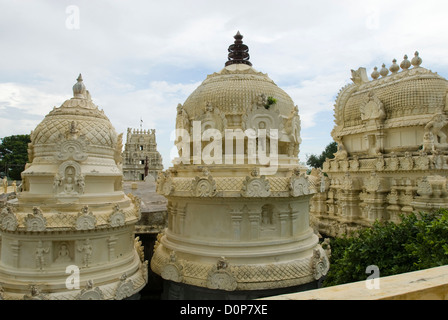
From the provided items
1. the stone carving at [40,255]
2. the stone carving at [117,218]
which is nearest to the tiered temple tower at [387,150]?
the stone carving at [117,218]

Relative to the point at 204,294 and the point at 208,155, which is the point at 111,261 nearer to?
the point at 204,294

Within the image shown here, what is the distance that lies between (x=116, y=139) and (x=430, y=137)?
16314mm

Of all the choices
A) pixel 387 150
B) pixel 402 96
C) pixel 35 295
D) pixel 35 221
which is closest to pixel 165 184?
pixel 35 221

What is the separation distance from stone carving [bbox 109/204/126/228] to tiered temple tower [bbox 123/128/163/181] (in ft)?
159

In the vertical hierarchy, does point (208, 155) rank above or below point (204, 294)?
above

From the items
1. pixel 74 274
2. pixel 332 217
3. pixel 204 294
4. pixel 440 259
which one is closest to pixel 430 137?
pixel 332 217

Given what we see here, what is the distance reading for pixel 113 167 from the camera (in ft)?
40.1

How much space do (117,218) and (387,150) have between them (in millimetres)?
17276

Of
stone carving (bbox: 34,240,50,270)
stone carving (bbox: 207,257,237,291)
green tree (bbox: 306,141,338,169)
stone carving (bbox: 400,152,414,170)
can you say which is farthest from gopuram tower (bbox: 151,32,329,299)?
green tree (bbox: 306,141,338,169)

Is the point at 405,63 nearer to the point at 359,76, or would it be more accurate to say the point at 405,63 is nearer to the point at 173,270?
the point at 359,76

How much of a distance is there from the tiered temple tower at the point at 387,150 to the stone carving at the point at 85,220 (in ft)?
38.8

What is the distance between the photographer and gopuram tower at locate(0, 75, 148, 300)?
33.7ft

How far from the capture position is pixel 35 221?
33.3ft

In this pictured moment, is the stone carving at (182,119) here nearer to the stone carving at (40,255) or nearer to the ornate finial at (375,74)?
the stone carving at (40,255)
